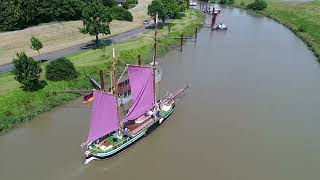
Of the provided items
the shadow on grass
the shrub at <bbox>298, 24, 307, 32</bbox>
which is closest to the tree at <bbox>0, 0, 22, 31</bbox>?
the shadow on grass

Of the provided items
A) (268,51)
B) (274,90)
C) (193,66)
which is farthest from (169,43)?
(274,90)

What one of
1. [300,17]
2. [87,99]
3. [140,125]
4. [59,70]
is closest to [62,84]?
[59,70]

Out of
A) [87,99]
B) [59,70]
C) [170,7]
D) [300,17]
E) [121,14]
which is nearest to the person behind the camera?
[87,99]

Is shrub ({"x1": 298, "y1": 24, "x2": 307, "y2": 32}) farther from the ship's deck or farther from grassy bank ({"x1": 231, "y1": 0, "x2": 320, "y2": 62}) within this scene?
the ship's deck

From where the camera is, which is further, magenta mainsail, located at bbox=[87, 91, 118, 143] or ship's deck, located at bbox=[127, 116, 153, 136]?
ship's deck, located at bbox=[127, 116, 153, 136]

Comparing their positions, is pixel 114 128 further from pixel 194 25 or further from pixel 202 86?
pixel 194 25

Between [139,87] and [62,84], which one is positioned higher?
[139,87]

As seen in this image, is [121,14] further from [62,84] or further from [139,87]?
[139,87]
